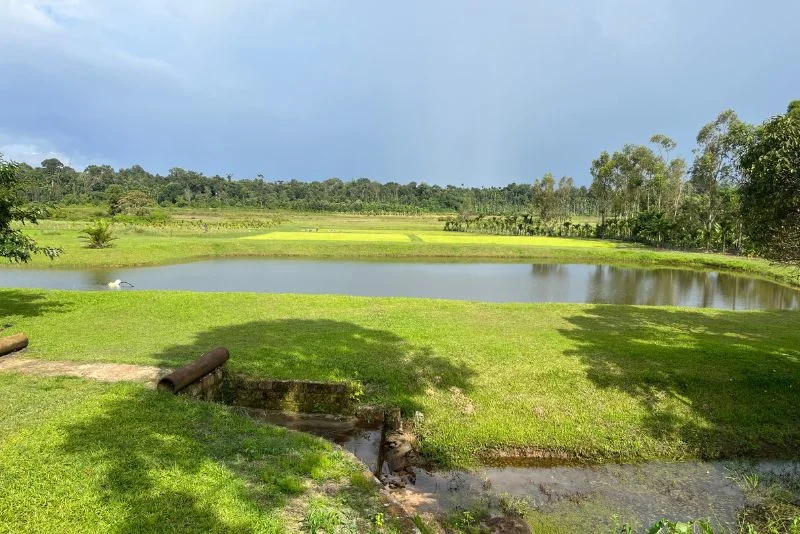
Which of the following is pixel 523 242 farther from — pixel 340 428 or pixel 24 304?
pixel 340 428

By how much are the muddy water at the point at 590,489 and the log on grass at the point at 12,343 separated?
574 centimetres

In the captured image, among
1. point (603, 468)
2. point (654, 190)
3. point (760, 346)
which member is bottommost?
point (603, 468)

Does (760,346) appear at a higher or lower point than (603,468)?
higher

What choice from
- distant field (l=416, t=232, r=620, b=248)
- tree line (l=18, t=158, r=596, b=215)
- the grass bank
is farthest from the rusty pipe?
tree line (l=18, t=158, r=596, b=215)

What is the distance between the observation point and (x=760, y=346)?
1122cm

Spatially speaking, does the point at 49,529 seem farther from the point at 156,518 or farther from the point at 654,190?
the point at 654,190

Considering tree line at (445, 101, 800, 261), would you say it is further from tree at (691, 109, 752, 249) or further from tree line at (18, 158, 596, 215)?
tree line at (18, 158, 596, 215)

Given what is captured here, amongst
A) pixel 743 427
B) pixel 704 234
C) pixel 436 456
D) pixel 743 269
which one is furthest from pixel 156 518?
pixel 704 234

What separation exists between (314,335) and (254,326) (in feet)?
6.39

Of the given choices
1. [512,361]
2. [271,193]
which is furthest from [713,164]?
[271,193]

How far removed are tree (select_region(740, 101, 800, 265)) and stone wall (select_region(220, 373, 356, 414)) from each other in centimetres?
825

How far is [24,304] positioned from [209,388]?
32.3 feet

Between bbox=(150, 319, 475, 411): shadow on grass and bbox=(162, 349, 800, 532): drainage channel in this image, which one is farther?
bbox=(150, 319, 475, 411): shadow on grass

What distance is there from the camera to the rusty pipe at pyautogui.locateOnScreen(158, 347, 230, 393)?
700 centimetres
